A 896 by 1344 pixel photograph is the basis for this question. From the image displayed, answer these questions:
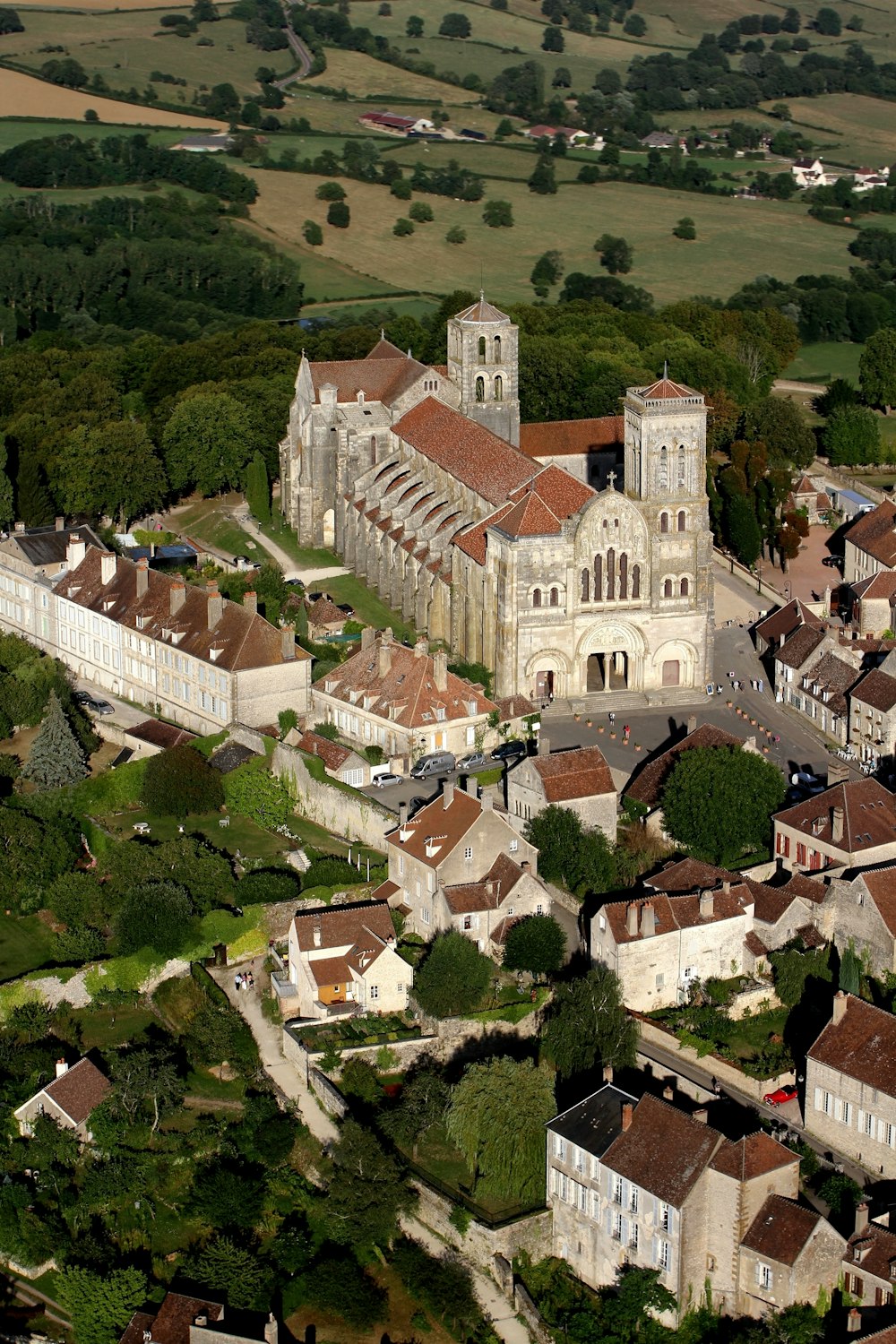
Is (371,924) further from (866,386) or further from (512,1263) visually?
(866,386)

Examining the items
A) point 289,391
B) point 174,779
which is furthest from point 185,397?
point 174,779

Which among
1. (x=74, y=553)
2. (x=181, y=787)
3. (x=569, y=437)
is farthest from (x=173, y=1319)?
(x=569, y=437)

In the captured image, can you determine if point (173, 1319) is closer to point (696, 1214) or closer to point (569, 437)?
point (696, 1214)

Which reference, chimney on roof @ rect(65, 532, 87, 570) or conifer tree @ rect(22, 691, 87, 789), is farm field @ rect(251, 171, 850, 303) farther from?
conifer tree @ rect(22, 691, 87, 789)

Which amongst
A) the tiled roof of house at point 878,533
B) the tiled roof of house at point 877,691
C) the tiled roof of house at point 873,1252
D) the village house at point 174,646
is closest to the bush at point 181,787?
the village house at point 174,646

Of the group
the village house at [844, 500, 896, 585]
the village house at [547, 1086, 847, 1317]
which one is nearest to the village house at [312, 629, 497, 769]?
the village house at [844, 500, 896, 585]
